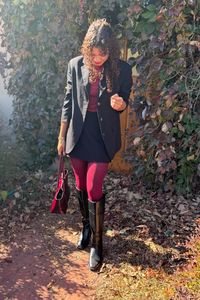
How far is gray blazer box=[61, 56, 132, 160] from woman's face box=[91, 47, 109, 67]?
110mm

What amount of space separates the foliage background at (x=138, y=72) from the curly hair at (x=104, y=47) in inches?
39.5

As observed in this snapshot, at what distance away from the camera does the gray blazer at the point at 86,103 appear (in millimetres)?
2787

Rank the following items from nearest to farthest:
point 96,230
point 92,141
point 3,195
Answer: point 92,141 < point 96,230 < point 3,195

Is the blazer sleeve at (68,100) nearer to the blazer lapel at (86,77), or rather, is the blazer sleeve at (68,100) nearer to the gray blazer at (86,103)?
the gray blazer at (86,103)

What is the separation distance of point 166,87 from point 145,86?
0.75 ft

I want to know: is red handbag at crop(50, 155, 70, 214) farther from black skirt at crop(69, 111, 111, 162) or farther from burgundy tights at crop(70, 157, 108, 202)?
black skirt at crop(69, 111, 111, 162)

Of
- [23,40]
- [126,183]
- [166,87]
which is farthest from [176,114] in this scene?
[23,40]

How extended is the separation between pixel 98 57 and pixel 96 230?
137cm

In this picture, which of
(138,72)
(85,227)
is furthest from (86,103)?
(138,72)

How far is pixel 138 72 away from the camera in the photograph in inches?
154

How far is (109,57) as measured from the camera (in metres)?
2.72

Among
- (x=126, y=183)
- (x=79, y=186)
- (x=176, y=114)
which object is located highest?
(x=176, y=114)

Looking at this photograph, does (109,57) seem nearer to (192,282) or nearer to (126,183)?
(192,282)

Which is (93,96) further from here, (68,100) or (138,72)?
(138,72)
